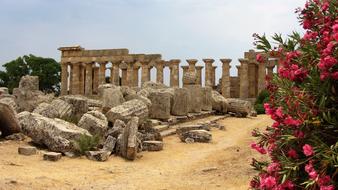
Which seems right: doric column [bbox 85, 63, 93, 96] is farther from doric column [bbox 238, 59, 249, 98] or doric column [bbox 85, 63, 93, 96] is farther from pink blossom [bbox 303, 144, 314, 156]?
pink blossom [bbox 303, 144, 314, 156]

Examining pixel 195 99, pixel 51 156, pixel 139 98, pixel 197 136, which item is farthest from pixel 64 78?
pixel 51 156

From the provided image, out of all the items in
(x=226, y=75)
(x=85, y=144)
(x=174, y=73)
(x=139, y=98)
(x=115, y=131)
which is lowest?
(x=85, y=144)

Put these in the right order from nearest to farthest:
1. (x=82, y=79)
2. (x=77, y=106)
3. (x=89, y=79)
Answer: (x=77, y=106) → (x=89, y=79) → (x=82, y=79)

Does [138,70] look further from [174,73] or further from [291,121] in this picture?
[291,121]

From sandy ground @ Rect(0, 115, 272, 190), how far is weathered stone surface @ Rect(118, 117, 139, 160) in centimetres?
27

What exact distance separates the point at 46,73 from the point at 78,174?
5285cm

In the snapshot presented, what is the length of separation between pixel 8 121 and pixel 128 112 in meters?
4.05

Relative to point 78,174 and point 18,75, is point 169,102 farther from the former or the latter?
point 18,75

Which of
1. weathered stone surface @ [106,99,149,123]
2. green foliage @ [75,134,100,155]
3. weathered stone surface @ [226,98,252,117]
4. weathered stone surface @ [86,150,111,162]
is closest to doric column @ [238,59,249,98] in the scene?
weathered stone surface @ [226,98,252,117]

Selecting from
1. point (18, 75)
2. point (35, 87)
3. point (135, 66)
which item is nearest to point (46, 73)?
point (18, 75)

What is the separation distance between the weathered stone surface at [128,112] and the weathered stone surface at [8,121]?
3.28m

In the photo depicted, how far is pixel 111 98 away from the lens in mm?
18688

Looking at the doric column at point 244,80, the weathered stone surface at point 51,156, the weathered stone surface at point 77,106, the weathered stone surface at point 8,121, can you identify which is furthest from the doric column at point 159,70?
the weathered stone surface at point 51,156

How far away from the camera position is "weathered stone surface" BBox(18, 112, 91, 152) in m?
12.4
